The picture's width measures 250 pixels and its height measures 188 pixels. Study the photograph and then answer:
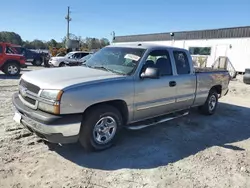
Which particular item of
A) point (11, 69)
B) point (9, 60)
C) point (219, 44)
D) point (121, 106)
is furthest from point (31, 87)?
point (219, 44)

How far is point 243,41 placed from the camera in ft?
67.2

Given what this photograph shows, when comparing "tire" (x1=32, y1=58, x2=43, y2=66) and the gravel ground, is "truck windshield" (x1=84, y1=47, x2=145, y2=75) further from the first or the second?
"tire" (x1=32, y1=58, x2=43, y2=66)

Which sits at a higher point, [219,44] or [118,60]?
[219,44]

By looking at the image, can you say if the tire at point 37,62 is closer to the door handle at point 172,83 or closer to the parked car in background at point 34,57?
the parked car in background at point 34,57

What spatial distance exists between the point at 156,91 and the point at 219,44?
66.1 feet

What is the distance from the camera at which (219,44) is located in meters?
22.6

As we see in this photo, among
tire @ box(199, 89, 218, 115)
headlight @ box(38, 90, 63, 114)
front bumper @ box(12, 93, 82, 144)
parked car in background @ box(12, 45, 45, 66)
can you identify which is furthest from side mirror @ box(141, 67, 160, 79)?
parked car in background @ box(12, 45, 45, 66)

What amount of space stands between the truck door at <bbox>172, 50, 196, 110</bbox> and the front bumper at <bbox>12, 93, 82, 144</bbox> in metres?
2.65

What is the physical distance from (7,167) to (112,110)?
1.82 metres

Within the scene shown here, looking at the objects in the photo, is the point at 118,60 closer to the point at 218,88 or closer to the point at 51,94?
the point at 51,94

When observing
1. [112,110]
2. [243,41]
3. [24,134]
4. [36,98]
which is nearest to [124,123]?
[112,110]

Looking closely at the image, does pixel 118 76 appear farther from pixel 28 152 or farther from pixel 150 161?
pixel 28 152

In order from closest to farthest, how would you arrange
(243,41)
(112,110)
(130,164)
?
(130,164) < (112,110) < (243,41)

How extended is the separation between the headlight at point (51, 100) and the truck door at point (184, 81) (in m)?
2.83
